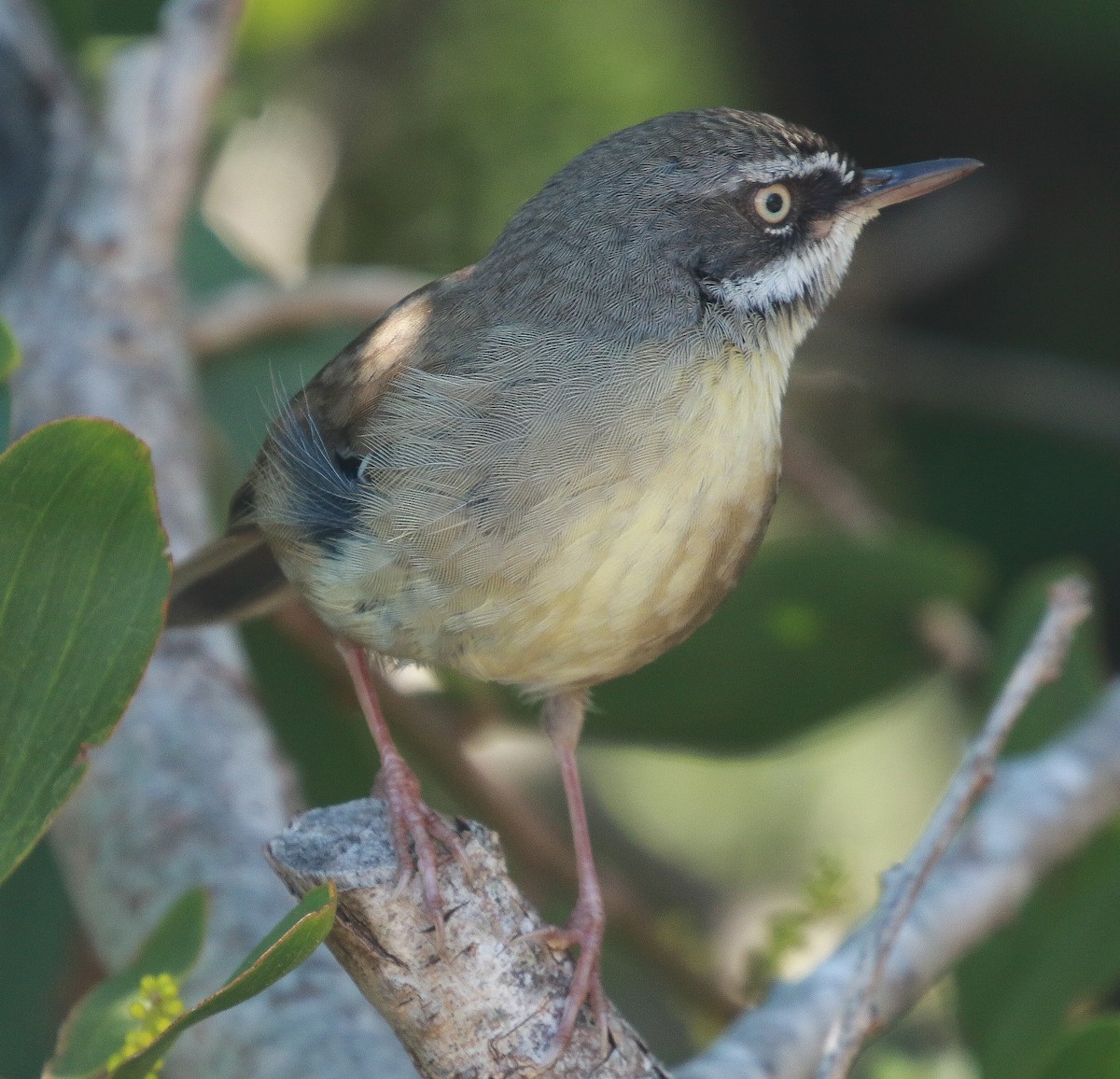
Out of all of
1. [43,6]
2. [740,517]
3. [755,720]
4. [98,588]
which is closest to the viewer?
[98,588]

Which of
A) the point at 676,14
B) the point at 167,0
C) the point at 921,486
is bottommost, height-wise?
the point at 921,486

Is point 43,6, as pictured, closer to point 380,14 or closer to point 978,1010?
point 380,14

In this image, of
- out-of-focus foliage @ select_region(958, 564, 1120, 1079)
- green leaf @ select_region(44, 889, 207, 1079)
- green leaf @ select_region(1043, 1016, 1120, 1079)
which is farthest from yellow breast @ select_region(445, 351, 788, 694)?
out-of-focus foliage @ select_region(958, 564, 1120, 1079)

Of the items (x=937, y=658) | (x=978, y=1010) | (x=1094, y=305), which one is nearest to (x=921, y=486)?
(x=1094, y=305)

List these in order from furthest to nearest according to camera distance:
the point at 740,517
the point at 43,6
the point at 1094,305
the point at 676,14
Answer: the point at 1094,305
the point at 676,14
the point at 43,6
the point at 740,517

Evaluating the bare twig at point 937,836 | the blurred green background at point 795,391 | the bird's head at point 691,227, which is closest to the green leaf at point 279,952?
the bare twig at point 937,836

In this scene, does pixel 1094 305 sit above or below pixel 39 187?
below

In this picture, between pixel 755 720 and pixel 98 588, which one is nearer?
pixel 98 588
